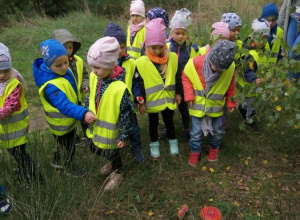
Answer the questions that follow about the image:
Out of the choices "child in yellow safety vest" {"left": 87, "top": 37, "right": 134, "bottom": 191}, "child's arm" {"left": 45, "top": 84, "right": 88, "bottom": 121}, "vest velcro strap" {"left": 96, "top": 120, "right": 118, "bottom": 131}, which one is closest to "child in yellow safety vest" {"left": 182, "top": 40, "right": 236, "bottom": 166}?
"child in yellow safety vest" {"left": 87, "top": 37, "right": 134, "bottom": 191}

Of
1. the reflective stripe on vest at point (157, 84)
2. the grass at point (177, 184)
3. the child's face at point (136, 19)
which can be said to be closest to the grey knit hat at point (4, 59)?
the grass at point (177, 184)

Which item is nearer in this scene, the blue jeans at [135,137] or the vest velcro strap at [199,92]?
the vest velcro strap at [199,92]

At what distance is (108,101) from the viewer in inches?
107

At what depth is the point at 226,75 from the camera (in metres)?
3.10

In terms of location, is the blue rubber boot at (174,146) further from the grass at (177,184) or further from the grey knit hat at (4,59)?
the grey knit hat at (4,59)

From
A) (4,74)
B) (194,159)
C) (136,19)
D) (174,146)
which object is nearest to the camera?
(4,74)

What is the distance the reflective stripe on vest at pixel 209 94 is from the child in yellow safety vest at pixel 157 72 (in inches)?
10.1

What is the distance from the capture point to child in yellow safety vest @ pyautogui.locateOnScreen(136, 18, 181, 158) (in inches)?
124

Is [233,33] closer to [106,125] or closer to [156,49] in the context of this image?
[156,49]

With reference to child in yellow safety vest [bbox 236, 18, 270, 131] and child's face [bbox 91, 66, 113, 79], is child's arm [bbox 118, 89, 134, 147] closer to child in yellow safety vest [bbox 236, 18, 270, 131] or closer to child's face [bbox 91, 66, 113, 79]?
child's face [bbox 91, 66, 113, 79]

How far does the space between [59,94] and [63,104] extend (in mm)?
126

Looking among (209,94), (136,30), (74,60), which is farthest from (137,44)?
(209,94)

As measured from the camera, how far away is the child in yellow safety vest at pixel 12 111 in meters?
2.61

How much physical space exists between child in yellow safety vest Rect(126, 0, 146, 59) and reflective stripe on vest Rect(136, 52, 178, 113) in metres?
1.42
